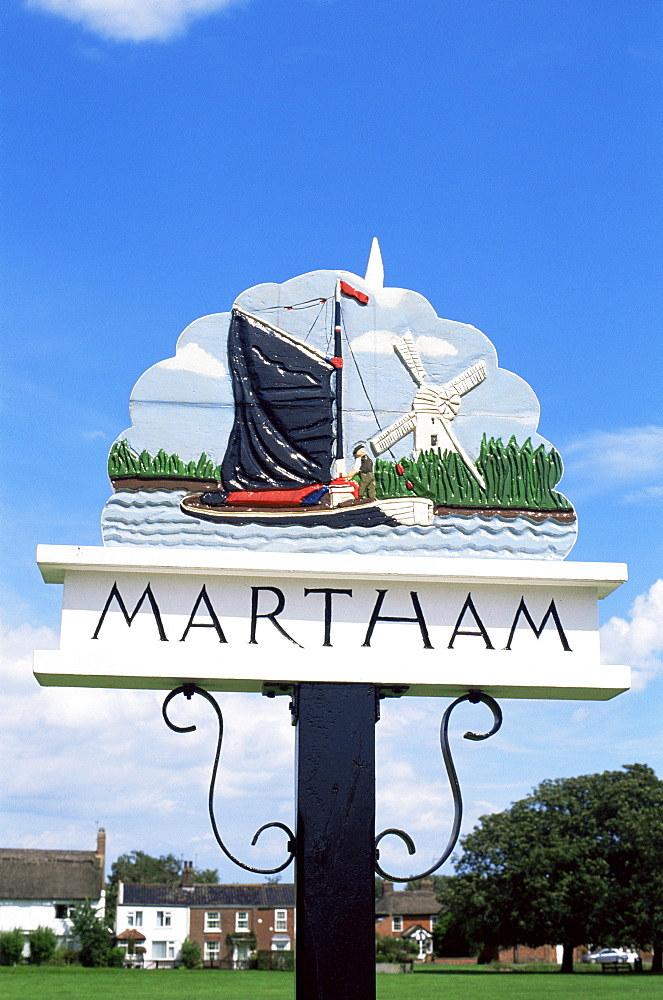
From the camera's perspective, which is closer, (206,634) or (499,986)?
(206,634)

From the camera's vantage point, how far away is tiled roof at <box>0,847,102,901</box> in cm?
6538

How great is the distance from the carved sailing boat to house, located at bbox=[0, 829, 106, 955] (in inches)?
2399

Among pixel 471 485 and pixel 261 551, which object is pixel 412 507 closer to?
pixel 471 485

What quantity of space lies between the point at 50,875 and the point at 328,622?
64.6 m

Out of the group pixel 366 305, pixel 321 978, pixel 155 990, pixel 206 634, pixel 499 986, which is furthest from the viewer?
pixel 499 986

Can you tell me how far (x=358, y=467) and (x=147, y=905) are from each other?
216 ft

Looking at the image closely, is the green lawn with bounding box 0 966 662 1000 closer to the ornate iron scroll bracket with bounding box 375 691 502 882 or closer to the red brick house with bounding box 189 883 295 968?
the red brick house with bounding box 189 883 295 968

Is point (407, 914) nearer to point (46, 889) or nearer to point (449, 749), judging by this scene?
point (46, 889)

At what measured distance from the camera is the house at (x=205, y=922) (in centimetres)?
6719

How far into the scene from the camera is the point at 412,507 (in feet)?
25.5

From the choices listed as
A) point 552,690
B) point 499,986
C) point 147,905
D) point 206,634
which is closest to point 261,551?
point 206,634

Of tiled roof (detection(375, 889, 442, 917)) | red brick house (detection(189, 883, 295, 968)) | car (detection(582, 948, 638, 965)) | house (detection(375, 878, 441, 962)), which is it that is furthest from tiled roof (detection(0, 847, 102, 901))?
car (detection(582, 948, 638, 965))

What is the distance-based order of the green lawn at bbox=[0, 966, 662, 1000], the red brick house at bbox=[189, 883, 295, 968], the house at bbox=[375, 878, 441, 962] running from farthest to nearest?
the house at bbox=[375, 878, 441, 962]
the red brick house at bbox=[189, 883, 295, 968]
the green lawn at bbox=[0, 966, 662, 1000]

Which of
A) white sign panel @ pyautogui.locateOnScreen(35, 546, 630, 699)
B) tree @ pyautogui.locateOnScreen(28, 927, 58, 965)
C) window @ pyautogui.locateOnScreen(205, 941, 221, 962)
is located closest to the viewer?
white sign panel @ pyautogui.locateOnScreen(35, 546, 630, 699)
